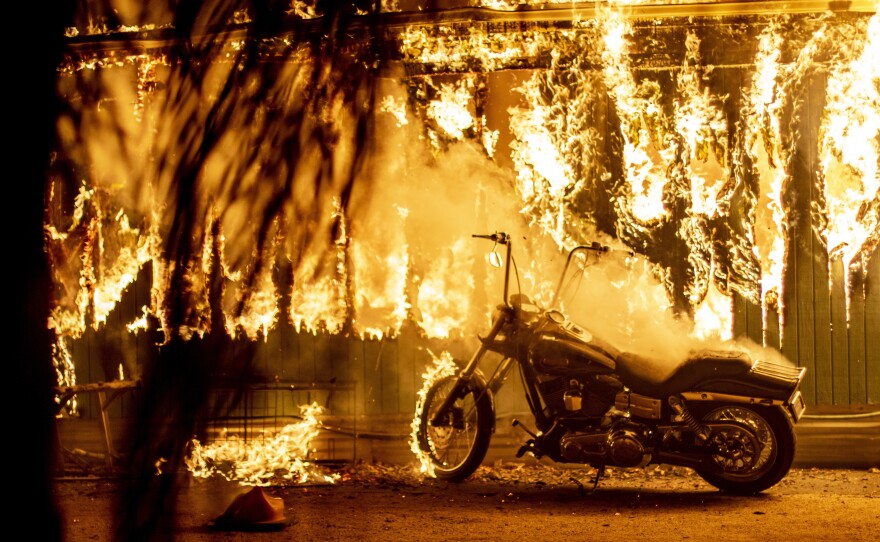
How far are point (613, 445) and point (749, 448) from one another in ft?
3.46

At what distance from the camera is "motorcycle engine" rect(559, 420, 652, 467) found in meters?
6.71

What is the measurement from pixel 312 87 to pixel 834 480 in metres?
6.04

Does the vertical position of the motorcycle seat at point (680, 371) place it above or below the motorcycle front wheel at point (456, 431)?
above

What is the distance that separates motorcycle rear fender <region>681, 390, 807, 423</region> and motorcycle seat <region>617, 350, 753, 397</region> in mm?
66

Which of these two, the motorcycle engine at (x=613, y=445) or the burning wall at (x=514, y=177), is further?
the burning wall at (x=514, y=177)

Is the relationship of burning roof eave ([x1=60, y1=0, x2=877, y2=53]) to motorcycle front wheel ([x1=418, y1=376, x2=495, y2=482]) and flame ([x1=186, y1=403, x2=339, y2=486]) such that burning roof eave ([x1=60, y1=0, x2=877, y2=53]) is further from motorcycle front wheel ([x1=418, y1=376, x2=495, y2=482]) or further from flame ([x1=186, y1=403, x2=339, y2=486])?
flame ([x1=186, y1=403, x2=339, y2=486])

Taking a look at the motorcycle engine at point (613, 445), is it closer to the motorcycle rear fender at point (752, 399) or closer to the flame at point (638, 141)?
the motorcycle rear fender at point (752, 399)

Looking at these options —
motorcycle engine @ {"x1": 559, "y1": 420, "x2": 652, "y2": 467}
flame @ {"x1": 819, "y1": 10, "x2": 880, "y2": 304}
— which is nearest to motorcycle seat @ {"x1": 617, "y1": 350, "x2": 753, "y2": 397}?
motorcycle engine @ {"x1": 559, "y1": 420, "x2": 652, "y2": 467}

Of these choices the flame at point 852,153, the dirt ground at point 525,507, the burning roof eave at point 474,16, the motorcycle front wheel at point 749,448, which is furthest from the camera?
the flame at point 852,153

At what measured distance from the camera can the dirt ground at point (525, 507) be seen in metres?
5.71

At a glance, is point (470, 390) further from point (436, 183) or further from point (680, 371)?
point (436, 183)

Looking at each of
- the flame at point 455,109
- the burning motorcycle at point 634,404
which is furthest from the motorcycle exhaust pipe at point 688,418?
the flame at point 455,109

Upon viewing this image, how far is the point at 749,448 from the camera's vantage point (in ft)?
21.9

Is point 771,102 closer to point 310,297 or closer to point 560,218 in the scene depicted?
point 560,218
